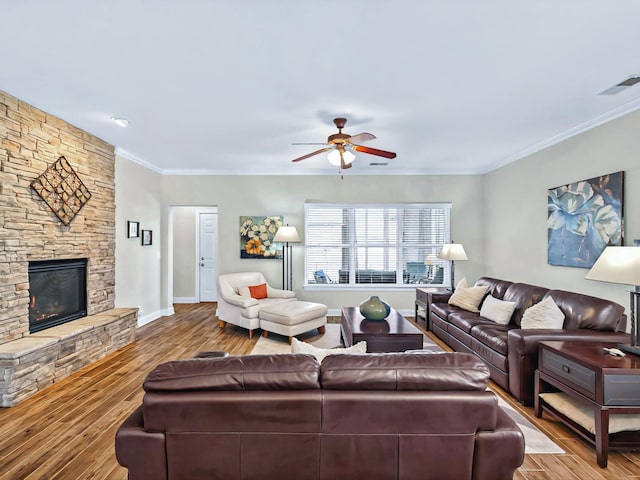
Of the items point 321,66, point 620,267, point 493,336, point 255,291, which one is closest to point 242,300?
point 255,291

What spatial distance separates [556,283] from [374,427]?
12.8 feet

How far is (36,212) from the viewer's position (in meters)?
3.50

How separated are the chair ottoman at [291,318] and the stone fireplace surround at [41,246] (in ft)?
5.94

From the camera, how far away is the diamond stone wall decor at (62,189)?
141 inches

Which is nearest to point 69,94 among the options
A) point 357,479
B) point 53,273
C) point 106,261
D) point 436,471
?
point 53,273

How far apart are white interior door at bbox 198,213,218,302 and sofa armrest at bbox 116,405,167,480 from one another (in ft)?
21.3

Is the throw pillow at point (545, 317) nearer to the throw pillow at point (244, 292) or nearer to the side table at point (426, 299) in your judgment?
the side table at point (426, 299)

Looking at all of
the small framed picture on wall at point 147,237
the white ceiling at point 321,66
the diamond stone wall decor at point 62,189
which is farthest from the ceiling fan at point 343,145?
the small framed picture on wall at point 147,237

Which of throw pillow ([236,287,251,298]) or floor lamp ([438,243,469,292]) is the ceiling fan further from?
throw pillow ([236,287,251,298])

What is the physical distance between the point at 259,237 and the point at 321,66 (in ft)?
13.2

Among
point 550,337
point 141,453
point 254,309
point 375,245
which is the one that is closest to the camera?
point 141,453

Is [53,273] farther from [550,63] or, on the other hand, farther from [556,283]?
[556,283]

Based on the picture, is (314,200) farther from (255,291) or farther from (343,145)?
(343,145)

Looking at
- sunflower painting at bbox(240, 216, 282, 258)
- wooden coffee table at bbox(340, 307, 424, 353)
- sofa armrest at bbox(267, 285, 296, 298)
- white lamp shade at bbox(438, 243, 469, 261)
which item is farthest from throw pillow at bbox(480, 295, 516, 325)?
sunflower painting at bbox(240, 216, 282, 258)
